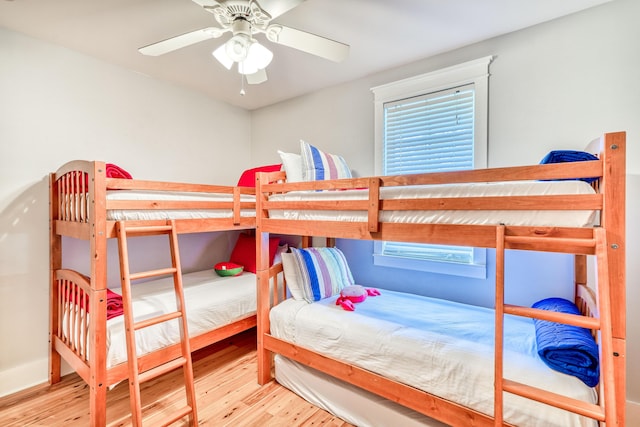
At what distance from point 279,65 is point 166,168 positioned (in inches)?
61.9

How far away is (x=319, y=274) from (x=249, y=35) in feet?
5.65

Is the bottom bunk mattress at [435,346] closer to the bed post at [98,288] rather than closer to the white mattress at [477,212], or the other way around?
the white mattress at [477,212]

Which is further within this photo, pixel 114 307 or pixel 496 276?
pixel 114 307

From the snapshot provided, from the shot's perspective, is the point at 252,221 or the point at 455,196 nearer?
the point at 455,196

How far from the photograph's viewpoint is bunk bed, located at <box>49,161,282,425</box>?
1.76 metres

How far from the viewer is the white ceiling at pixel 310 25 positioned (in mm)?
1907

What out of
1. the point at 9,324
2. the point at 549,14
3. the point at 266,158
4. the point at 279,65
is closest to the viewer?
the point at 549,14

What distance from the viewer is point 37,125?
7.59 ft

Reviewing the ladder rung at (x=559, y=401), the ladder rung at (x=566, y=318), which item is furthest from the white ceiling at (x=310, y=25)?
the ladder rung at (x=559, y=401)

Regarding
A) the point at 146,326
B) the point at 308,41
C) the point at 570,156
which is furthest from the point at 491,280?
the point at 146,326

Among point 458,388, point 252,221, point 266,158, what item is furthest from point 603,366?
point 266,158

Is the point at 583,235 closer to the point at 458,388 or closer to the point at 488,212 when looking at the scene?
the point at 488,212

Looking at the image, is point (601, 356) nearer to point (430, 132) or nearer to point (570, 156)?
point (570, 156)

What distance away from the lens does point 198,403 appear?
2.08 metres
